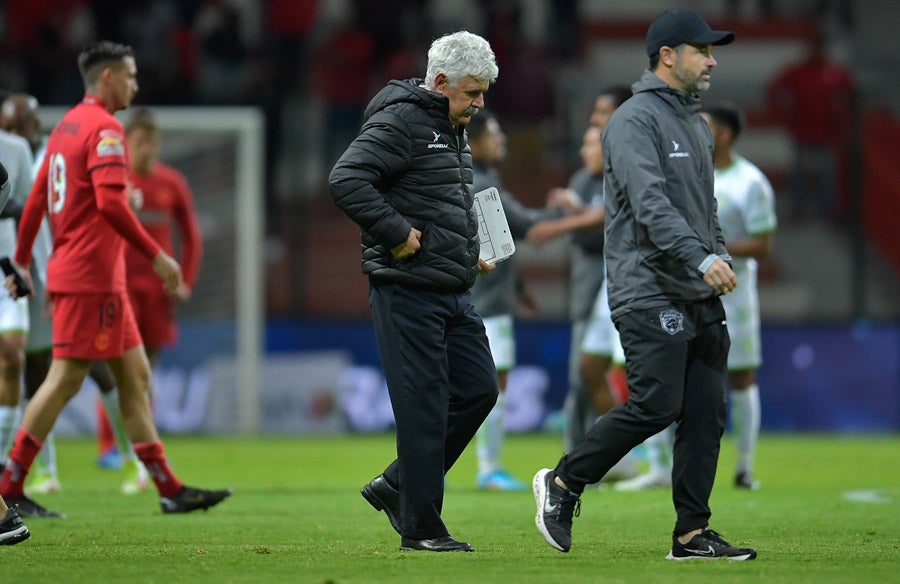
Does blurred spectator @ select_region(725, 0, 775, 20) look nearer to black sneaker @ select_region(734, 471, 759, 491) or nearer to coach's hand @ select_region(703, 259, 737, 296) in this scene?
black sneaker @ select_region(734, 471, 759, 491)

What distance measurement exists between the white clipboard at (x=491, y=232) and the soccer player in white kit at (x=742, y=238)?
3.43 meters

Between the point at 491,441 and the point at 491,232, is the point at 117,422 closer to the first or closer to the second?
the point at 491,441

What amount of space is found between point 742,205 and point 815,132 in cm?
763

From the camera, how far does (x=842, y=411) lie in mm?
16516

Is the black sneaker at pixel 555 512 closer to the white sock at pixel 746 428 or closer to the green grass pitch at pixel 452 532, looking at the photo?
the green grass pitch at pixel 452 532

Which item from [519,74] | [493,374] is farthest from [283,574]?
A: [519,74]

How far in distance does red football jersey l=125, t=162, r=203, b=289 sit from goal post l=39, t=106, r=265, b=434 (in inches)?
159

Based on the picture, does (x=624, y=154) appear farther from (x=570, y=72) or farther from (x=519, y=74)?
(x=570, y=72)

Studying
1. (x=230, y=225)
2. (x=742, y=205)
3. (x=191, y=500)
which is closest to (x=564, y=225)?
(x=742, y=205)

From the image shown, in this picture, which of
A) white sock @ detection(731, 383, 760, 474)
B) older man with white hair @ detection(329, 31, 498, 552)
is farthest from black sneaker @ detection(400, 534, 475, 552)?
Answer: white sock @ detection(731, 383, 760, 474)

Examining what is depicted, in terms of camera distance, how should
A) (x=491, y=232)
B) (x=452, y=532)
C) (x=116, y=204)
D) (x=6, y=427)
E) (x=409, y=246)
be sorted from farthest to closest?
(x=6, y=427), (x=116, y=204), (x=452, y=532), (x=491, y=232), (x=409, y=246)

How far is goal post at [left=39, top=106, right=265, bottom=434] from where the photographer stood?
639 inches

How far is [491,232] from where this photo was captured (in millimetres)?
7355

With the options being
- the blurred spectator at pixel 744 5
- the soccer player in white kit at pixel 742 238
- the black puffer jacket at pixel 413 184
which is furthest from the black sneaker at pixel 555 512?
the blurred spectator at pixel 744 5
